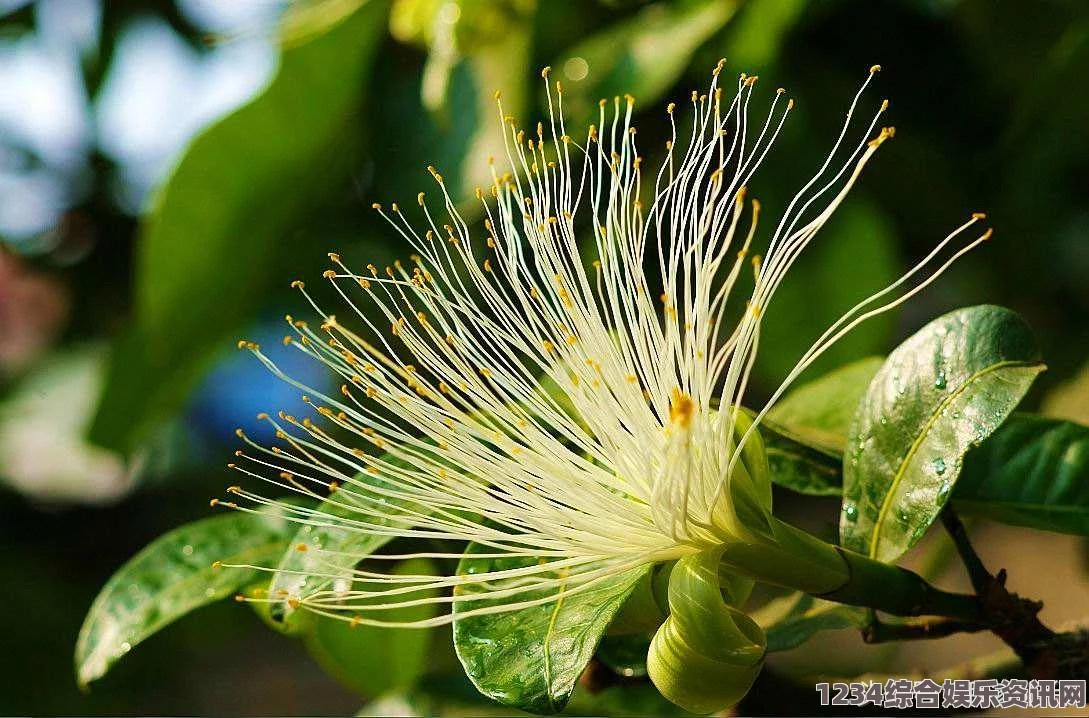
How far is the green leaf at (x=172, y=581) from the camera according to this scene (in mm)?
812

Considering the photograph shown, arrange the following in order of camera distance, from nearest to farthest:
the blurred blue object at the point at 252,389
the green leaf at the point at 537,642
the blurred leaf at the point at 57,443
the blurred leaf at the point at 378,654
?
the green leaf at the point at 537,642 < the blurred leaf at the point at 378,654 < the blurred blue object at the point at 252,389 < the blurred leaf at the point at 57,443

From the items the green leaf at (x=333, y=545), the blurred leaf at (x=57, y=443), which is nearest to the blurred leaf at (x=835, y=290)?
the green leaf at (x=333, y=545)

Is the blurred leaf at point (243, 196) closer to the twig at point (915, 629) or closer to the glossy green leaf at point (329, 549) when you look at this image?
the glossy green leaf at point (329, 549)

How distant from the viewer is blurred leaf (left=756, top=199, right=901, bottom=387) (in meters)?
1.19

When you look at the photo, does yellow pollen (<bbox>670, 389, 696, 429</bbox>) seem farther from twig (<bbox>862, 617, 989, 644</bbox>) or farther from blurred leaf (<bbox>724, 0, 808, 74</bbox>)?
blurred leaf (<bbox>724, 0, 808, 74</bbox>)

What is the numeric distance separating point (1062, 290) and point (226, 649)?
2.40m

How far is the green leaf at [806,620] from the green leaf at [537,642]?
0.42 ft

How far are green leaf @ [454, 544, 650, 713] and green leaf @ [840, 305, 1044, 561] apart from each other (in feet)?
0.49

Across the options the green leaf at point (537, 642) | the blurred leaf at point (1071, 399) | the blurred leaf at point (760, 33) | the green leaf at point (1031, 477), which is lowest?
the green leaf at point (537, 642)

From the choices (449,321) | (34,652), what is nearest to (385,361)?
(449,321)

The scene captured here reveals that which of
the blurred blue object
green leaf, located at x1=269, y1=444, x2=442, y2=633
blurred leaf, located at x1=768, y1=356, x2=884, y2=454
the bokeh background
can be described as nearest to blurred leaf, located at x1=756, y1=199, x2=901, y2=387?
the bokeh background

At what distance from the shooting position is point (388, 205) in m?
1.18

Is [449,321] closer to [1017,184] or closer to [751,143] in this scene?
[751,143]

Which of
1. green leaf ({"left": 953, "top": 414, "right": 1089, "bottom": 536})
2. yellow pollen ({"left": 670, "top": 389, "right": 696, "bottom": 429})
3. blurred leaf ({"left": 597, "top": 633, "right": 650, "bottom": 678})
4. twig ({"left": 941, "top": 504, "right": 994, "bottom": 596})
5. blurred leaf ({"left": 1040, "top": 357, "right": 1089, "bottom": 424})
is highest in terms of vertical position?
blurred leaf ({"left": 1040, "top": 357, "right": 1089, "bottom": 424})
